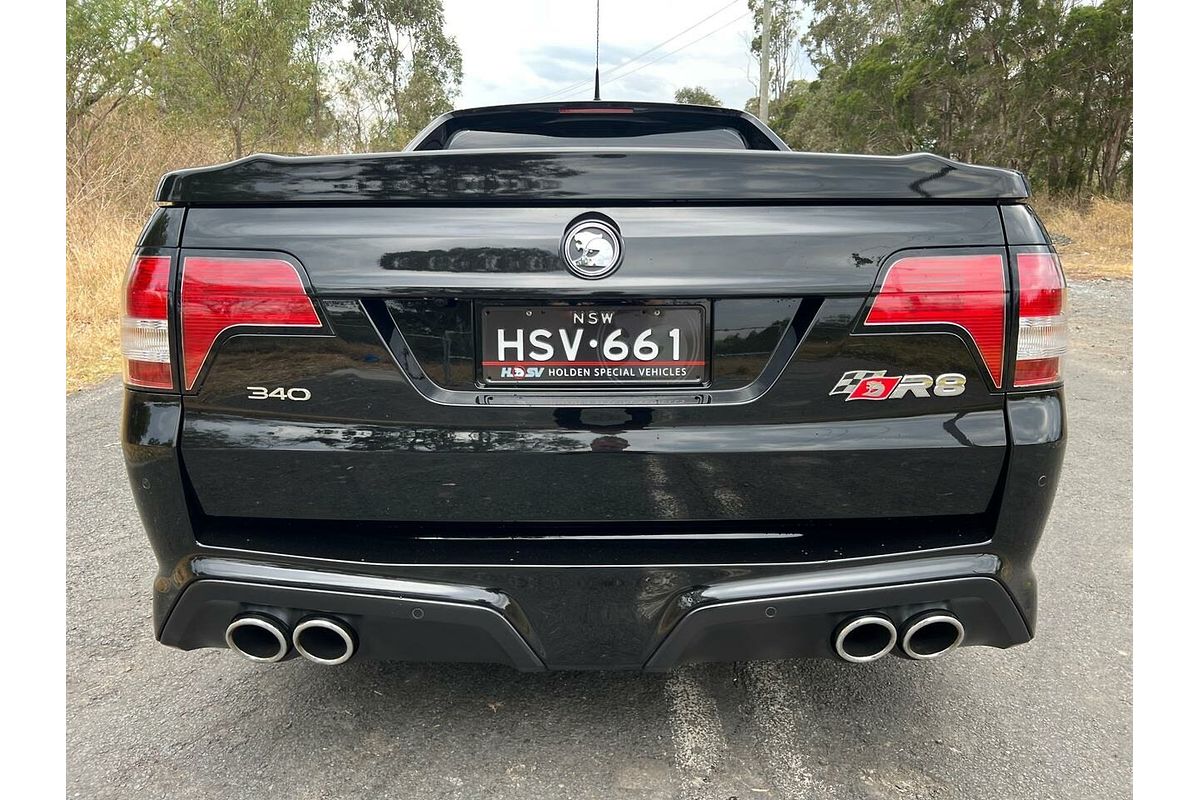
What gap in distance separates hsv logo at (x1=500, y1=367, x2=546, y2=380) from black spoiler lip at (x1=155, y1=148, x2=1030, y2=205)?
34 centimetres

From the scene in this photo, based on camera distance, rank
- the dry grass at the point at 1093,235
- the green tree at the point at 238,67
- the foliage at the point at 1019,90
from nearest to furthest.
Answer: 1. the dry grass at the point at 1093,235
2. the green tree at the point at 238,67
3. the foliage at the point at 1019,90

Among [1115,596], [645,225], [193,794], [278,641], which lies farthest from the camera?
[1115,596]

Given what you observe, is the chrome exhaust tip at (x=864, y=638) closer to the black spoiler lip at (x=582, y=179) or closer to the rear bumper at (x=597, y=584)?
the rear bumper at (x=597, y=584)

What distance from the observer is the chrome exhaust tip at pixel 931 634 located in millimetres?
1768

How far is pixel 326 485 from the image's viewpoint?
1.73 metres

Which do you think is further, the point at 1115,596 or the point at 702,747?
the point at 1115,596

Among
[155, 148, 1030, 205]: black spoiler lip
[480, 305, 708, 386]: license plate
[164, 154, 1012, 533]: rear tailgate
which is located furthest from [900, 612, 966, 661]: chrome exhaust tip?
[155, 148, 1030, 205]: black spoiler lip

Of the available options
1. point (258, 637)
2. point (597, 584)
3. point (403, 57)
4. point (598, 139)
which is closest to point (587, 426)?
point (597, 584)

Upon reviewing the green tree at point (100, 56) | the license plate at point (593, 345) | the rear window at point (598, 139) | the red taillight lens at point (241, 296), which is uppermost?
the green tree at point (100, 56)

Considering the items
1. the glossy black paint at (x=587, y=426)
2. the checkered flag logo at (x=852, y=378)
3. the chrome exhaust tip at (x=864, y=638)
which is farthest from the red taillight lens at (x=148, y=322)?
the chrome exhaust tip at (x=864, y=638)

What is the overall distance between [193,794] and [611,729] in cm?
101

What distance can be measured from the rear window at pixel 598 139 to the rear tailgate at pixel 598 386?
1.80 metres

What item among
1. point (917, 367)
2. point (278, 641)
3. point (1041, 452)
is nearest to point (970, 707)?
point (1041, 452)

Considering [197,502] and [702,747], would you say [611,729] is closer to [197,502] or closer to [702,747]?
[702,747]
